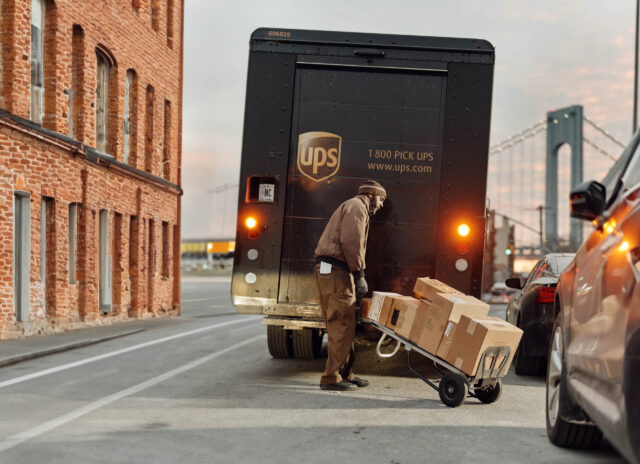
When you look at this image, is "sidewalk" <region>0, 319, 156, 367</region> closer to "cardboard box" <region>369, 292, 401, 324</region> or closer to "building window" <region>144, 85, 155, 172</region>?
"cardboard box" <region>369, 292, 401, 324</region>

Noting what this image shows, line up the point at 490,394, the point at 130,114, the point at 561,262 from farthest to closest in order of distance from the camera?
the point at 130,114
the point at 561,262
the point at 490,394

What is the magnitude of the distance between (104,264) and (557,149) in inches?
3526

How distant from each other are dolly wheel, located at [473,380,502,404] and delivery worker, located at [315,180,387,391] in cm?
124

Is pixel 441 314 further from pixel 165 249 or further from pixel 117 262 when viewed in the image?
pixel 165 249

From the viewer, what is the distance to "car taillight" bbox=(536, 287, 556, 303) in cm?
974

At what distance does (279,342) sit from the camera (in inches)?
415

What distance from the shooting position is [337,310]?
845cm

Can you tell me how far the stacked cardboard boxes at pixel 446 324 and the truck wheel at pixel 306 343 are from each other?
223 centimetres

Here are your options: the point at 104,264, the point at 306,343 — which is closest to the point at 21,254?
the point at 104,264

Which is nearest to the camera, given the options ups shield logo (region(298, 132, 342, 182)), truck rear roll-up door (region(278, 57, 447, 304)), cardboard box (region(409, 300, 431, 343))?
cardboard box (region(409, 300, 431, 343))

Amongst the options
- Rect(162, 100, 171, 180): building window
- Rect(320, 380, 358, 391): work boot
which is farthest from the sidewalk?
Rect(162, 100, 171, 180): building window

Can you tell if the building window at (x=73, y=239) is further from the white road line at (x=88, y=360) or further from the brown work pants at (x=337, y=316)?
the brown work pants at (x=337, y=316)

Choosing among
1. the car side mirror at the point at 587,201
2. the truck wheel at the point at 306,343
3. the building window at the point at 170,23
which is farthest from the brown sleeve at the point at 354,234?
the building window at the point at 170,23

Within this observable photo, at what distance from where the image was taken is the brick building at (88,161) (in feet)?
52.7
